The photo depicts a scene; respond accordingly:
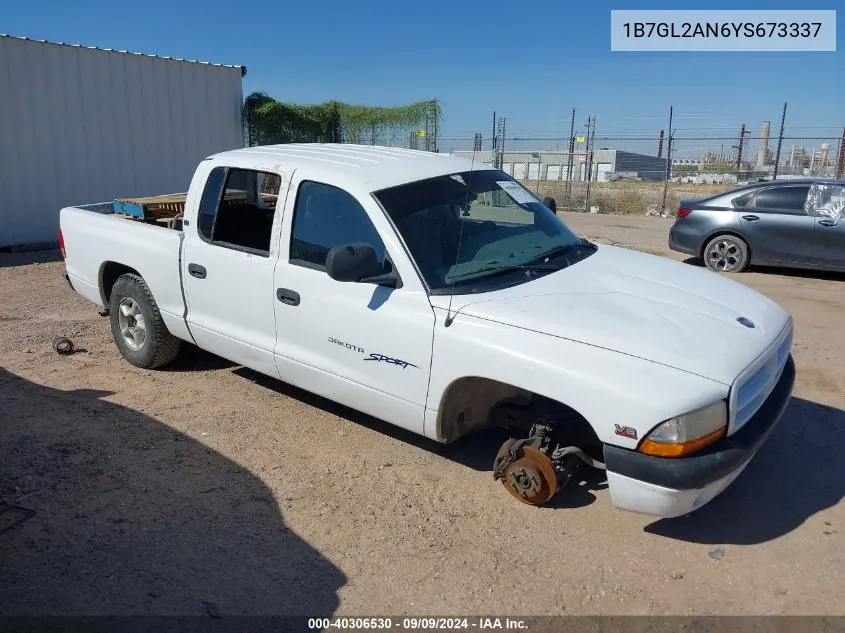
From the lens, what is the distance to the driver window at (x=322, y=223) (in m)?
3.97

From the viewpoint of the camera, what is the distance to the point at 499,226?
430cm

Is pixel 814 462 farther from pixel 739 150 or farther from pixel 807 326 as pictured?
pixel 739 150

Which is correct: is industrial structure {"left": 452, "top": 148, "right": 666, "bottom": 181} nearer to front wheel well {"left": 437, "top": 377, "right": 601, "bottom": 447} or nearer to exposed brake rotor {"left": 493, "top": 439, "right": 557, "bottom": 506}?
front wheel well {"left": 437, "top": 377, "right": 601, "bottom": 447}

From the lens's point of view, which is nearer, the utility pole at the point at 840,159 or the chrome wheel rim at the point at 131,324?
the chrome wheel rim at the point at 131,324

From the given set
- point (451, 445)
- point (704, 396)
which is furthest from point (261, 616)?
point (704, 396)

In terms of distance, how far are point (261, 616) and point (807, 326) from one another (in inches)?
256

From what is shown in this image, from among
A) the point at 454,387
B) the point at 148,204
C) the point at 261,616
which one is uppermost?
the point at 148,204

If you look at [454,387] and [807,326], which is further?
[807,326]

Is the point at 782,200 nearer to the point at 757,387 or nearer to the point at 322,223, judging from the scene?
the point at 757,387

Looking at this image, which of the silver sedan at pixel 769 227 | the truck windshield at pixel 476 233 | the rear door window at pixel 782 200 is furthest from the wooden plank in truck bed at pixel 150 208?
the rear door window at pixel 782 200

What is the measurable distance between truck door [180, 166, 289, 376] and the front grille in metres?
2.73

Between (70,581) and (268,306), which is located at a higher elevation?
(268,306)

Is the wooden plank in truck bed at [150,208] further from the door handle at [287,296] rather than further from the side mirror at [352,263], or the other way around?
the side mirror at [352,263]

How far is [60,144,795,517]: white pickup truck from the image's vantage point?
298cm
